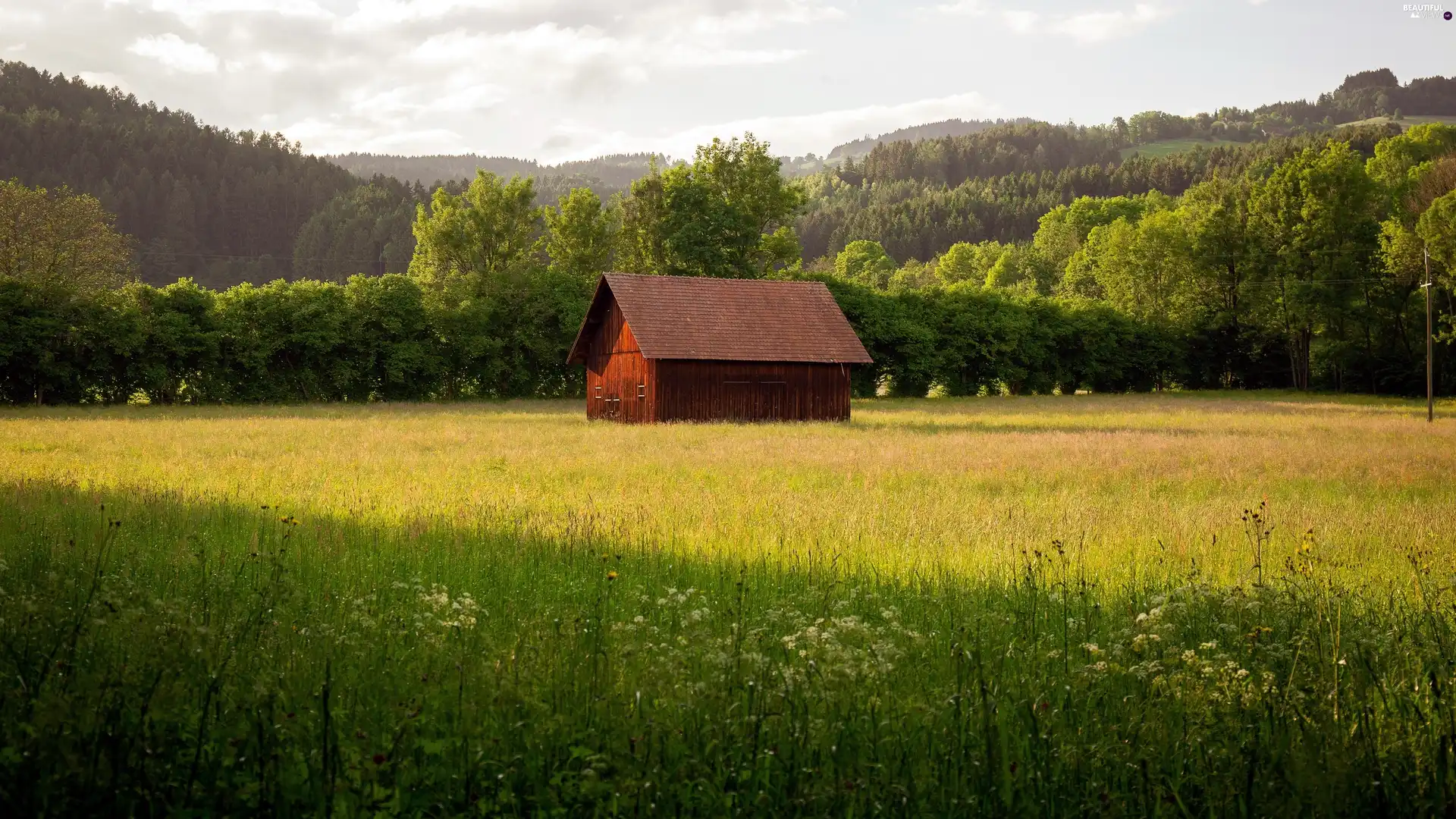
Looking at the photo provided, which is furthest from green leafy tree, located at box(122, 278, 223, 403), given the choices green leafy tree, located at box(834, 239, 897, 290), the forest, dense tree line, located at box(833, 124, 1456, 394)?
green leafy tree, located at box(834, 239, 897, 290)

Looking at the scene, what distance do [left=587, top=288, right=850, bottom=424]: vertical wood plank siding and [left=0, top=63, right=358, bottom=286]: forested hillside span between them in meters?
90.3

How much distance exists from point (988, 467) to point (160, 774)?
1675 cm

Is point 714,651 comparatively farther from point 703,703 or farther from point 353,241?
point 353,241

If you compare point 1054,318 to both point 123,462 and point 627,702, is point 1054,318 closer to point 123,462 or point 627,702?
point 123,462

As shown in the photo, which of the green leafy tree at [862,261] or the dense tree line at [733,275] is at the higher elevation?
the green leafy tree at [862,261]

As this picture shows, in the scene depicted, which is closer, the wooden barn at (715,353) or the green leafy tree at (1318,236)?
the wooden barn at (715,353)

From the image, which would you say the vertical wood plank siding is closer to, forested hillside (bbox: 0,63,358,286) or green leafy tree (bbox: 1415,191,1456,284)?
green leafy tree (bbox: 1415,191,1456,284)

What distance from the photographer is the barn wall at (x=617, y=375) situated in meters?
38.8

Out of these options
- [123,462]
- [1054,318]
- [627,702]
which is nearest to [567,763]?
[627,702]

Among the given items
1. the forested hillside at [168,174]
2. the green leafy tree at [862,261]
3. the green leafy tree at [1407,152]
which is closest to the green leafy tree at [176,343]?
the green leafy tree at [1407,152]

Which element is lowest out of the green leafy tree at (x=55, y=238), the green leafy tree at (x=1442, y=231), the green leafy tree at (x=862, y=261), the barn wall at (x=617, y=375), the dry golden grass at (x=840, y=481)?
the dry golden grass at (x=840, y=481)

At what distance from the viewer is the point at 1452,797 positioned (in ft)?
14.0

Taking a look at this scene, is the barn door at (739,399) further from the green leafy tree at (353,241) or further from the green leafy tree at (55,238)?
the green leafy tree at (353,241)

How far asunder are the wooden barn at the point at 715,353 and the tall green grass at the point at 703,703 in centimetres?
3042
